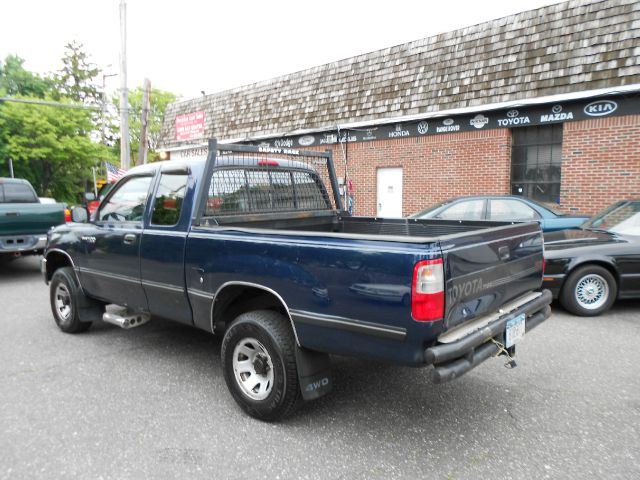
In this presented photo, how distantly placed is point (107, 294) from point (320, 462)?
286cm

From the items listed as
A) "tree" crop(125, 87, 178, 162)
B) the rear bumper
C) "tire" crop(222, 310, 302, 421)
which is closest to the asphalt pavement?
"tire" crop(222, 310, 302, 421)

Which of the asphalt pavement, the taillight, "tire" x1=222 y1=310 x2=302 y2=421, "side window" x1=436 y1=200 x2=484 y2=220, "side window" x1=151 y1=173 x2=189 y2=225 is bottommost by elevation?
the asphalt pavement

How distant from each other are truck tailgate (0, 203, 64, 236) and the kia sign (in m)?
10.3

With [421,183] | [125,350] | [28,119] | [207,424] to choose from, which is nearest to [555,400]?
[207,424]

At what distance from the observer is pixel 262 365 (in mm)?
3205

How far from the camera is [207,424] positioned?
3.18 m

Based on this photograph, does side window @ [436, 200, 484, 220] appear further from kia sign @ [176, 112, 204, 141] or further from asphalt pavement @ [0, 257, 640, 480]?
kia sign @ [176, 112, 204, 141]

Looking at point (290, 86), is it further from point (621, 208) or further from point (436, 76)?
point (621, 208)

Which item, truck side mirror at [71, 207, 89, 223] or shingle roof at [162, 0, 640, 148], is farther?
shingle roof at [162, 0, 640, 148]

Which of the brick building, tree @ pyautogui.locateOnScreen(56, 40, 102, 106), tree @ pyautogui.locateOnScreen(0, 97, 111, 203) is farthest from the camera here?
tree @ pyautogui.locateOnScreen(56, 40, 102, 106)

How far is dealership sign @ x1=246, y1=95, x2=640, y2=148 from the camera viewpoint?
9.69 m

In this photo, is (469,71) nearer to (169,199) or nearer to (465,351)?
(169,199)

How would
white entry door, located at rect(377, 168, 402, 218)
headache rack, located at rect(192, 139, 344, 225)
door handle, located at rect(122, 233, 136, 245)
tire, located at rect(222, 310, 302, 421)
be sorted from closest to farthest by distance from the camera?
1. tire, located at rect(222, 310, 302, 421)
2. headache rack, located at rect(192, 139, 344, 225)
3. door handle, located at rect(122, 233, 136, 245)
4. white entry door, located at rect(377, 168, 402, 218)

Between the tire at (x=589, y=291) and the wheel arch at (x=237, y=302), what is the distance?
162 inches
